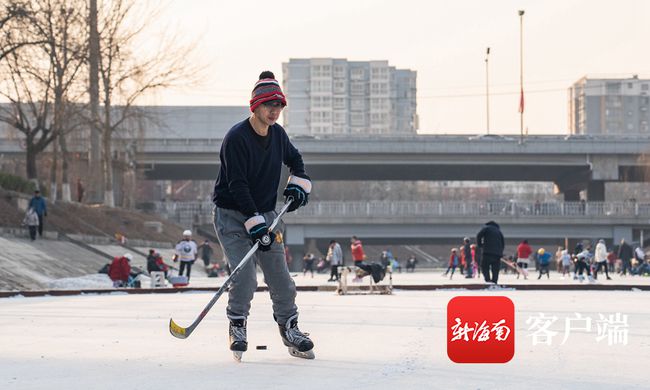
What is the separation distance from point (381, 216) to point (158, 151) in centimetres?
1559

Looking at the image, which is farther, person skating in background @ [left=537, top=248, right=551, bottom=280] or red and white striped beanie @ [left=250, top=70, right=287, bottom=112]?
person skating in background @ [left=537, top=248, right=551, bottom=280]

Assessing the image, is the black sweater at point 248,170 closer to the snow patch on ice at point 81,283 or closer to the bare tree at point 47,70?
the snow patch on ice at point 81,283

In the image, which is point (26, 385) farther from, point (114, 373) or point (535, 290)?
point (535, 290)

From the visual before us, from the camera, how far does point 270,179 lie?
806 centimetres

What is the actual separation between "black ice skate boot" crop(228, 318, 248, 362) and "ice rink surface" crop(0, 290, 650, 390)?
8cm

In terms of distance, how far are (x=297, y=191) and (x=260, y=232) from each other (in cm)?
65

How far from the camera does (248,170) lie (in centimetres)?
797

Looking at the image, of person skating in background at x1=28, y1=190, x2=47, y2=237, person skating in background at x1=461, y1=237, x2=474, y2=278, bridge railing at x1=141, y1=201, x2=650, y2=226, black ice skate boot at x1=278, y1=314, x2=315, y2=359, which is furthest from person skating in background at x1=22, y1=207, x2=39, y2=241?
bridge railing at x1=141, y1=201, x2=650, y2=226

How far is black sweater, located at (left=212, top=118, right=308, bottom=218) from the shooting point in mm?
7832

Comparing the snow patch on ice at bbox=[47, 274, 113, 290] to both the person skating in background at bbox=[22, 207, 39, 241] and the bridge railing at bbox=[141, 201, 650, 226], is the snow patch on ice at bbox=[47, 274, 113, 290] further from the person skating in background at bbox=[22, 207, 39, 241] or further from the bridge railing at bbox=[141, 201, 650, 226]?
the bridge railing at bbox=[141, 201, 650, 226]

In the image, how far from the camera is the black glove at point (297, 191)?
324 inches

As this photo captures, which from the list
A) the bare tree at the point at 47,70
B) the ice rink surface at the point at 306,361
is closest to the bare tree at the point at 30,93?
the bare tree at the point at 47,70

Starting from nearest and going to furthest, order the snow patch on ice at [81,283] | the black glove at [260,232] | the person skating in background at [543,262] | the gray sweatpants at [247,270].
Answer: the black glove at [260,232] < the gray sweatpants at [247,270] < the snow patch on ice at [81,283] < the person skating in background at [543,262]

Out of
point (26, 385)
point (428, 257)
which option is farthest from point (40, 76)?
point (428, 257)
